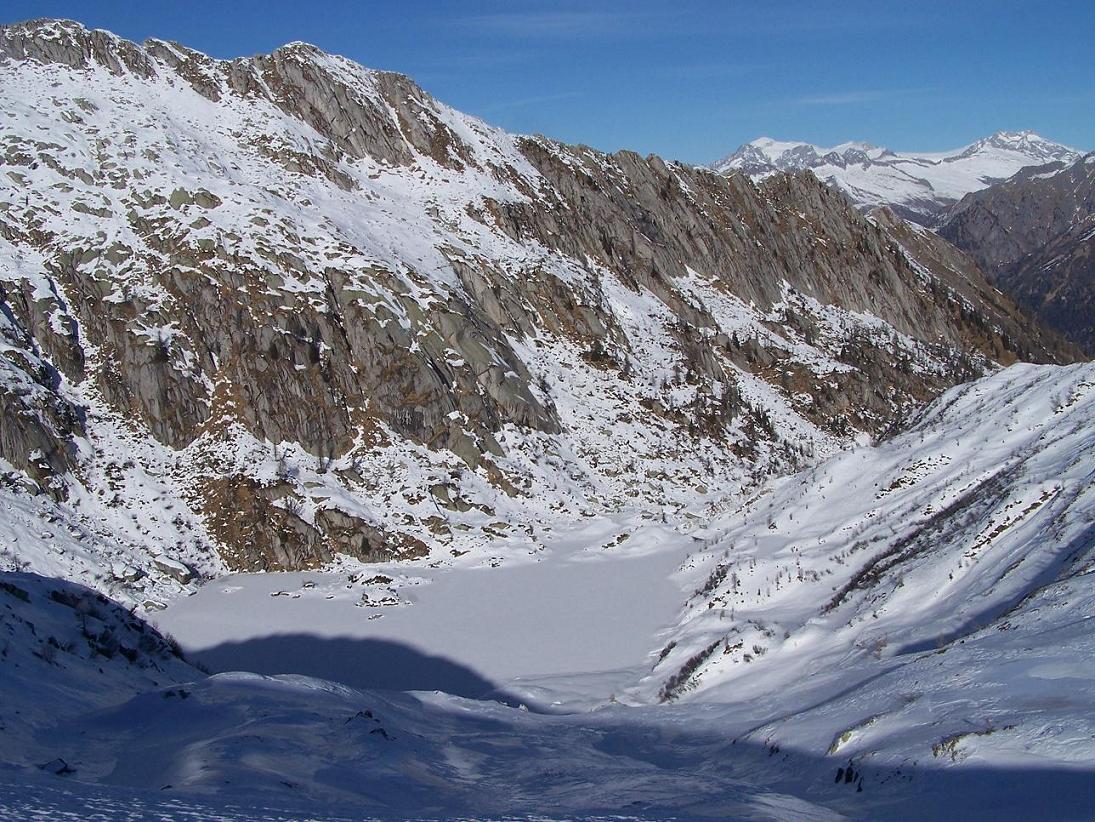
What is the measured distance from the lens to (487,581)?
24.1m

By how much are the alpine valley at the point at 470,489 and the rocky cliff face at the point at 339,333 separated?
163 mm

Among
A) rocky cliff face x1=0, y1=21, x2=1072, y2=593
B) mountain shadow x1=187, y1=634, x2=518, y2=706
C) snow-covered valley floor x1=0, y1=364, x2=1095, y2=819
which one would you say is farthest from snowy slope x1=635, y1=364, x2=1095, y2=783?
rocky cliff face x1=0, y1=21, x2=1072, y2=593

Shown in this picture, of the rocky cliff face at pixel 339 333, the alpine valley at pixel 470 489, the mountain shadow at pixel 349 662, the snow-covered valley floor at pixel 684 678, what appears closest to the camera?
the snow-covered valley floor at pixel 684 678

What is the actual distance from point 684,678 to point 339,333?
75.3 feet

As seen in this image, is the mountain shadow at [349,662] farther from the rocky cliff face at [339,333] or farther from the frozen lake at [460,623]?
the rocky cliff face at [339,333]

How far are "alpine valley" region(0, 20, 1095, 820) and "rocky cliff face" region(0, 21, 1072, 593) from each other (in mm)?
163

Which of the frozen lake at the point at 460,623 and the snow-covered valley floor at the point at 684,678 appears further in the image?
the frozen lake at the point at 460,623

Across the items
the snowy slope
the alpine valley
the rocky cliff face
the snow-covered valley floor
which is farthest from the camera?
the rocky cliff face

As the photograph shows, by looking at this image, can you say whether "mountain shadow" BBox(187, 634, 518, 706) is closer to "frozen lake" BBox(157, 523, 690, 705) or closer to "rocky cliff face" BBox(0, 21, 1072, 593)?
"frozen lake" BBox(157, 523, 690, 705)

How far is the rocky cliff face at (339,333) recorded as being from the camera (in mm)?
26266

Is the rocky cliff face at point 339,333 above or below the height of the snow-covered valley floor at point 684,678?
above

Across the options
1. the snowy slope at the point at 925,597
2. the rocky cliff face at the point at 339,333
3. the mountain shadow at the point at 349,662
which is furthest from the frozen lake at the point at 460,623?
the rocky cliff face at the point at 339,333

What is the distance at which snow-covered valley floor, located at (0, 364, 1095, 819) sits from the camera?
16.9 feet

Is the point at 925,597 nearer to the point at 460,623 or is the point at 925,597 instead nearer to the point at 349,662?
the point at 460,623
